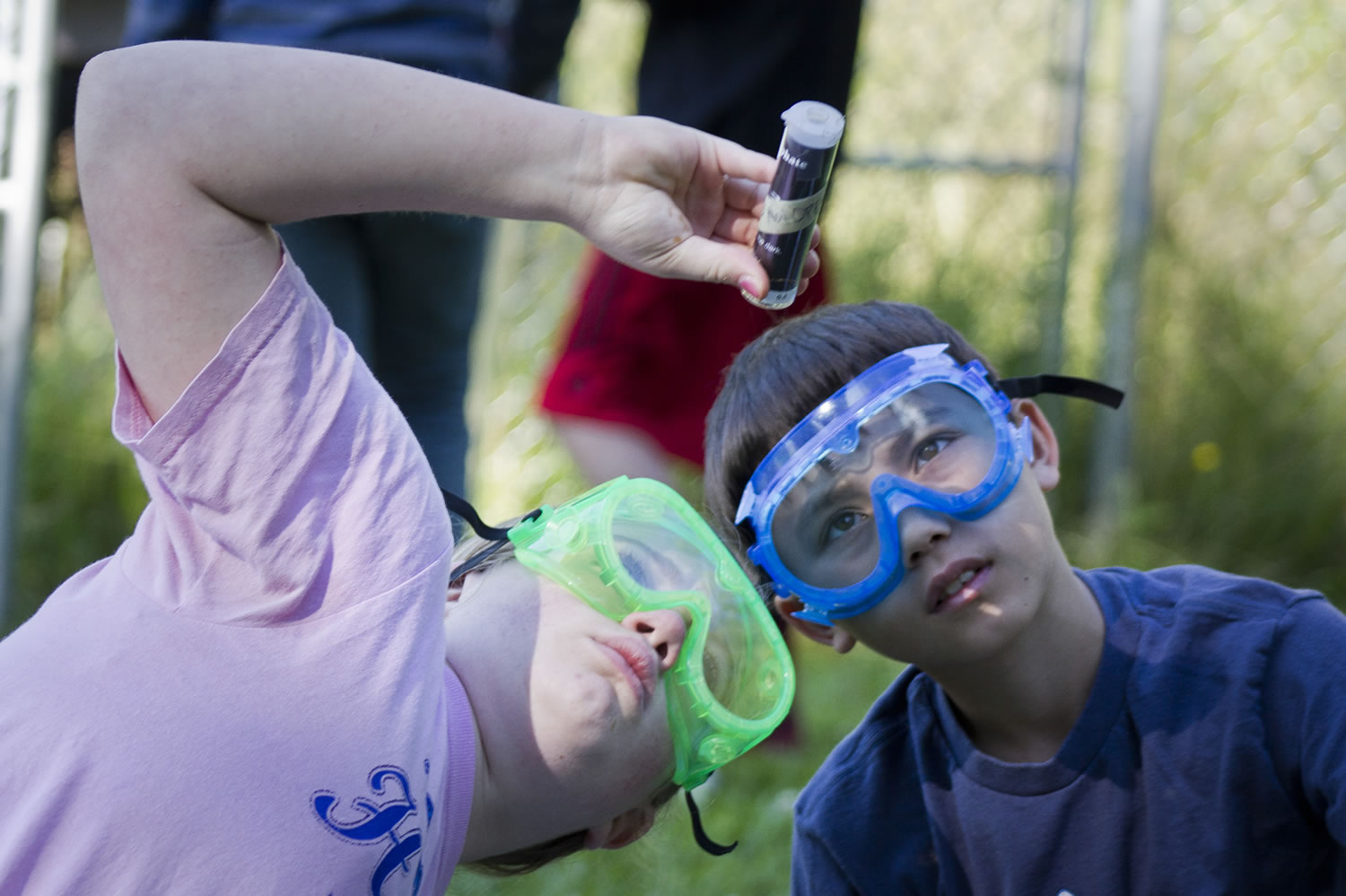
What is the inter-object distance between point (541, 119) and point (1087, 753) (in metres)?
1.22

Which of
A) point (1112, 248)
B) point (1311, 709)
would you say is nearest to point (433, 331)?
point (1311, 709)

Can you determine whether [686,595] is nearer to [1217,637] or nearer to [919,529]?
[919,529]

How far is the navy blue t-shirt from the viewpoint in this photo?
1991 millimetres

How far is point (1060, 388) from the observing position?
2.33 m

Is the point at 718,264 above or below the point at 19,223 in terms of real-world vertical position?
above

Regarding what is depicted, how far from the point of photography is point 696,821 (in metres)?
2.11

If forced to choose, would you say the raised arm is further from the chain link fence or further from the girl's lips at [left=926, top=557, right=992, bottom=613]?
the chain link fence

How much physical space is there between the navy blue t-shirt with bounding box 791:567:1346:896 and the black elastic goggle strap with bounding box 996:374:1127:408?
0.96ft

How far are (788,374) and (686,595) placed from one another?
0.43 metres

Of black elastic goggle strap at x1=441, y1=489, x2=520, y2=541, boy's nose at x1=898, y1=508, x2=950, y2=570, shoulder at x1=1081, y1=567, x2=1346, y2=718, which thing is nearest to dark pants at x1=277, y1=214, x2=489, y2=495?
black elastic goggle strap at x1=441, y1=489, x2=520, y2=541

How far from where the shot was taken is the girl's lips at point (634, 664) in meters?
1.85

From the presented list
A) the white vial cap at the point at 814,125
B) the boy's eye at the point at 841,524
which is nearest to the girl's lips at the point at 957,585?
the boy's eye at the point at 841,524

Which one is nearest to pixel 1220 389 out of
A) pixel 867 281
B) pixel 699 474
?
pixel 867 281

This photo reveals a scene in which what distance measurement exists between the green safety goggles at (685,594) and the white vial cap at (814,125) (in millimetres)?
603
